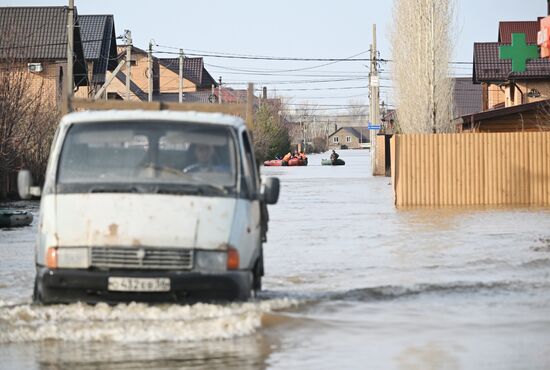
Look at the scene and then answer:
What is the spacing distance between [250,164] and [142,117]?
3.84ft

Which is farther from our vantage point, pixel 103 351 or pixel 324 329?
pixel 324 329

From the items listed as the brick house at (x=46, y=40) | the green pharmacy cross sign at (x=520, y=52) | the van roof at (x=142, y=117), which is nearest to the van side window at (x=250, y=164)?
the van roof at (x=142, y=117)

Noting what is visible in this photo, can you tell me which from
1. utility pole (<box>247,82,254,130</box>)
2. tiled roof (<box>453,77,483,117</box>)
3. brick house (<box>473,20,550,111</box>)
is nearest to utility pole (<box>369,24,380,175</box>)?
brick house (<box>473,20,550,111</box>)

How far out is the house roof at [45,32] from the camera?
61.0 m

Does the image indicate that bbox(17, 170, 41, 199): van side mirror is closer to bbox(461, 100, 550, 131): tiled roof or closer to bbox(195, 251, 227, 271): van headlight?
bbox(195, 251, 227, 271): van headlight

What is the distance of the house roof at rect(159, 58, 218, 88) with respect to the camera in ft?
372

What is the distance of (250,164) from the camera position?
11898mm

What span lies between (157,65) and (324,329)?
284 ft

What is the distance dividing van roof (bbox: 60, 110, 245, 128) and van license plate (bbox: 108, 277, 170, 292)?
1.68 metres

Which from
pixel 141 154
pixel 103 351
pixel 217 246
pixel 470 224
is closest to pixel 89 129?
pixel 141 154

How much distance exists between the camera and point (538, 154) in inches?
1296

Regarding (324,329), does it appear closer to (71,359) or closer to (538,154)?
(71,359)

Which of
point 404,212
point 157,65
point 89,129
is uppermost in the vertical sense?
point 157,65

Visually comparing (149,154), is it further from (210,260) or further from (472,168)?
(472,168)
